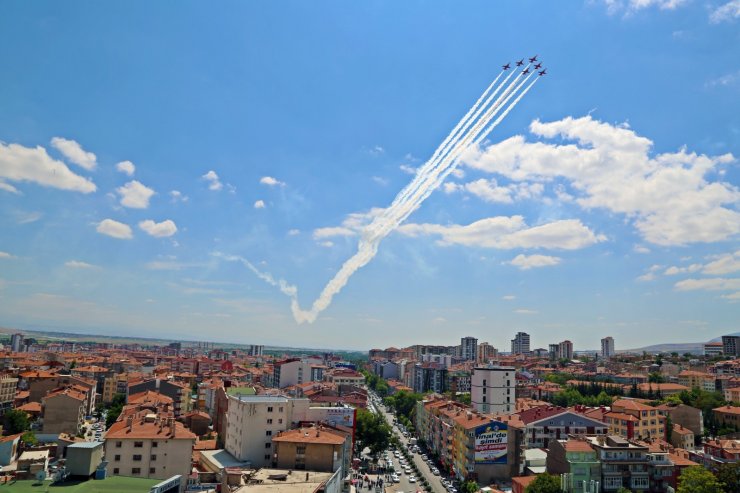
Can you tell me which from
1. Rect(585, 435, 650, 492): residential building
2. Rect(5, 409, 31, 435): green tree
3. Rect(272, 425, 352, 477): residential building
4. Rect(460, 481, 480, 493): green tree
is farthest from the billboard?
Rect(5, 409, 31, 435): green tree

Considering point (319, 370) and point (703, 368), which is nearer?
point (319, 370)

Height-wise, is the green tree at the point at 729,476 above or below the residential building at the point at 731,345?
below

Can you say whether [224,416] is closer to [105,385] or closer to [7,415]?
[7,415]

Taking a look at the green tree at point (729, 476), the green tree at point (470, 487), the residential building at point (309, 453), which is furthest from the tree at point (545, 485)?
the residential building at point (309, 453)

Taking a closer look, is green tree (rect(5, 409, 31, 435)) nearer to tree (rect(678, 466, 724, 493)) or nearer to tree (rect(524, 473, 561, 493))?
tree (rect(524, 473, 561, 493))

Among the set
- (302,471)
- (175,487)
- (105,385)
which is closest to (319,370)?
(105,385)

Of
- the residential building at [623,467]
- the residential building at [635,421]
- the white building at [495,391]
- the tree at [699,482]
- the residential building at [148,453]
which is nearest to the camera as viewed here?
the tree at [699,482]

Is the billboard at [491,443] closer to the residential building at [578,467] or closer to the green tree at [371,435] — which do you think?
the residential building at [578,467]
